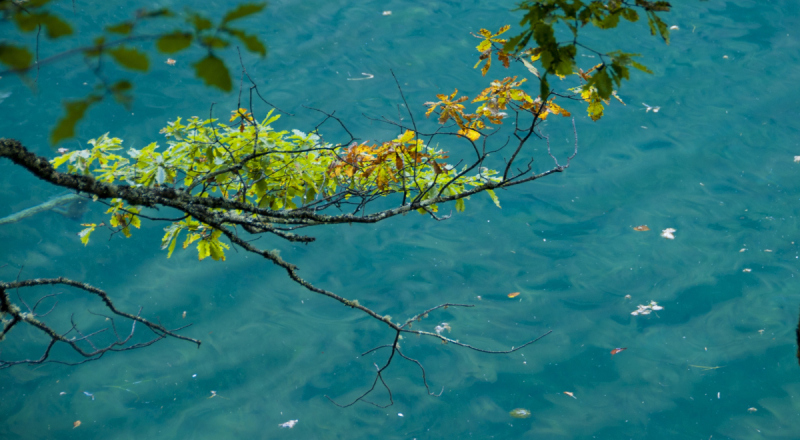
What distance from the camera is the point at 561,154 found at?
19.3 feet

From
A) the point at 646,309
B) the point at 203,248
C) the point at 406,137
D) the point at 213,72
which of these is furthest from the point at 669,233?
the point at 213,72

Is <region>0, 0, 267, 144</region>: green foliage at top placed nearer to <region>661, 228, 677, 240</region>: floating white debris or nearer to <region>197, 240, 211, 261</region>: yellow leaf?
<region>197, 240, 211, 261</region>: yellow leaf

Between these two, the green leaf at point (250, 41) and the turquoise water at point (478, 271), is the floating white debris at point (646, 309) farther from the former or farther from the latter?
the green leaf at point (250, 41)

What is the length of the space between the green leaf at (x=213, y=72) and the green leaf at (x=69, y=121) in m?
0.14

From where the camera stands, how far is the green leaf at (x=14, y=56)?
0.67 meters

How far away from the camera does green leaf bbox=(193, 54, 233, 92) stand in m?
0.70

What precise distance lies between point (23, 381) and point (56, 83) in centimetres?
297

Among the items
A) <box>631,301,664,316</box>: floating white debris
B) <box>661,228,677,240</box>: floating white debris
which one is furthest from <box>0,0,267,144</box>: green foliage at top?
<box>661,228,677,240</box>: floating white debris

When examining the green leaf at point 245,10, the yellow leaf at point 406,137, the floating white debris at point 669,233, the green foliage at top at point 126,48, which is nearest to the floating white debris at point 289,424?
the yellow leaf at point 406,137

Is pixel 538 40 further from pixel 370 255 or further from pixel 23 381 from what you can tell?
pixel 23 381

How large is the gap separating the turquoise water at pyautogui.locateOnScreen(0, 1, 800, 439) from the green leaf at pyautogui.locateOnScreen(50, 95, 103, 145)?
381 centimetres

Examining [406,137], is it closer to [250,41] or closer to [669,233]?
[250,41]

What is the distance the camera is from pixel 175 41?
700 millimetres

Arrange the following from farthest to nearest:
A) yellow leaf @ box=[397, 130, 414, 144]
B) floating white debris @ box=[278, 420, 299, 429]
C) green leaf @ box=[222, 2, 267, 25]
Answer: floating white debris @ box=[278, 420, 299, 429], yellow leaf @ box=[397, 130, 414, 144], green leaf @ box=[222, 2, 267, 25]
